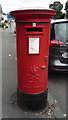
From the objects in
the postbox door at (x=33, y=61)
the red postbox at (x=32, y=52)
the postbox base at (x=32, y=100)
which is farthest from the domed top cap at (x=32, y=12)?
the postbox base at (x=32, y=100)

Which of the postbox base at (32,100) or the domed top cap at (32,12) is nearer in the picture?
the domed top cap at (32,12)

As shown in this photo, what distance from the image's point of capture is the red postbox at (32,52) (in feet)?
7.67

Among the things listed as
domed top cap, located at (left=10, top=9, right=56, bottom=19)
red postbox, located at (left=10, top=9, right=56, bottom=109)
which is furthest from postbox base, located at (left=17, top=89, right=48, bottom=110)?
domed top cap, located at (left=10, top=9, right=56, bottom=19)

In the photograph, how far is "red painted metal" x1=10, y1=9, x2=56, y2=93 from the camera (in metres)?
2.32

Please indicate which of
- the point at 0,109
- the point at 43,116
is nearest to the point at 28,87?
the point at 43,116

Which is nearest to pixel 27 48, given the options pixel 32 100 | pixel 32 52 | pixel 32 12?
pixel 32 52

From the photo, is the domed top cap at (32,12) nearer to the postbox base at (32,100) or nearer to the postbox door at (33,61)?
the postbox door at (33,61)

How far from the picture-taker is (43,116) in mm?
2779

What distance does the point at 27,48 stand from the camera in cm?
250

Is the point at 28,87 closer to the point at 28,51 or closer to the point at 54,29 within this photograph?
the point at 28,51

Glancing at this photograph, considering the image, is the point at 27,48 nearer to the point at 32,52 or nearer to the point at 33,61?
the point at 32,52

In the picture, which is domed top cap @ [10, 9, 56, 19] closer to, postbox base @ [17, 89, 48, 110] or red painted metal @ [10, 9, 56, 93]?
red painted metal @ [10, 9, 56, 93]

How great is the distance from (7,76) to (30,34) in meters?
2.65

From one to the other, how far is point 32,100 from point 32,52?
931mm
